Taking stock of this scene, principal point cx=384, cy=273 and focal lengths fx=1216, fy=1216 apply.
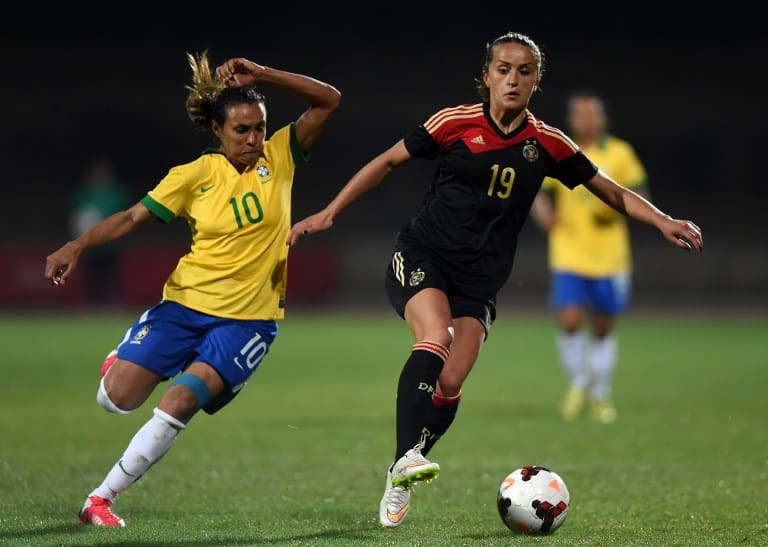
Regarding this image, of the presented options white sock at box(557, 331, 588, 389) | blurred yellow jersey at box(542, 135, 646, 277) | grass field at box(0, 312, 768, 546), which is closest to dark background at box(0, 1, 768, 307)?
grass field at box(0, 312, 768, 546)

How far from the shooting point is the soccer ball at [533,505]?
18.2 feet

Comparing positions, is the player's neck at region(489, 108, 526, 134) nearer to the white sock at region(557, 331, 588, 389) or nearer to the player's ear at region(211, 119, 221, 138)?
the player's ear at region(211, 119, 221, 138)

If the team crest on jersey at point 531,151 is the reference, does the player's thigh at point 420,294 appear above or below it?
below

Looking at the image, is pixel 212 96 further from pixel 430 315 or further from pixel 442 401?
pixel 442 401

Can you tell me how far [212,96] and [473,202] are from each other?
4.65 ft

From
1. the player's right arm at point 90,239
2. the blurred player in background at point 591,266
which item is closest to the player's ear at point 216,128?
the player's right arm at point 90,239

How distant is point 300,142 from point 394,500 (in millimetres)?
1912

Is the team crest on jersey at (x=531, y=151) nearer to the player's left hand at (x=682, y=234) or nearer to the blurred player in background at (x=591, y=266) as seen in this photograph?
the player's left hand at (x=682, y=234)

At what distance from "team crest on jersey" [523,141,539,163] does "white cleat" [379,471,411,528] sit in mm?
1715

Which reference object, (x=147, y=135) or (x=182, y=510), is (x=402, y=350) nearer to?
(x=182, y=510)

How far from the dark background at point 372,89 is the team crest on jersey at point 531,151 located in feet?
62.1

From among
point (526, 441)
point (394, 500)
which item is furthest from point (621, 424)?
point (394, 500)

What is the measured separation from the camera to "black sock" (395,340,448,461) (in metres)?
5.59

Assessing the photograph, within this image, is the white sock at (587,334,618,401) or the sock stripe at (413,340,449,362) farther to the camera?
the white sock at (587,334,618,401)
